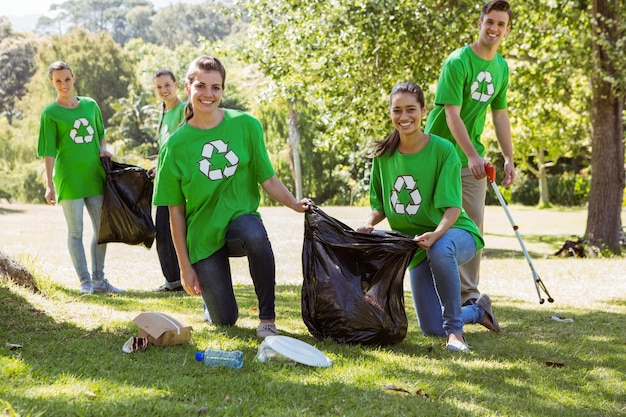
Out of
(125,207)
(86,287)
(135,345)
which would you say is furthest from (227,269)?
(86,287)

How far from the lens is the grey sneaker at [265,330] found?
413 centimetres

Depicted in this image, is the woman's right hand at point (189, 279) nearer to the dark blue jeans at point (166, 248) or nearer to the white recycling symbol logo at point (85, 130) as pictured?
the dark blue jeans at point (166, 248)

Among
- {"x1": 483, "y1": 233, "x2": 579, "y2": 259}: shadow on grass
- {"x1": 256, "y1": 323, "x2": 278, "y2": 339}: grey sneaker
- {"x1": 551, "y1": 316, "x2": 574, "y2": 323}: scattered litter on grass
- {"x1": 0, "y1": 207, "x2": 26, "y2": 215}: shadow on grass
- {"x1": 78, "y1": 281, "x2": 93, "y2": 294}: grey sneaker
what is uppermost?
{"x1": 256, "y1": 323, "x2": 278, "y2": 339}: grey sneaker

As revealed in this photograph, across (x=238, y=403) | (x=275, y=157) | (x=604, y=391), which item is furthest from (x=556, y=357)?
(x=275, y=157)

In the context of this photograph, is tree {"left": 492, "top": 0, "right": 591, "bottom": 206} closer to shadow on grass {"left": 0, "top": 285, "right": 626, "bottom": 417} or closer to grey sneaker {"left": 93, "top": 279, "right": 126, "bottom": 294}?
grey sneaker {"left": 93, "top": 279, "right": 126, "bottom": 294}

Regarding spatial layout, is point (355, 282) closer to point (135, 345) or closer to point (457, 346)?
point (457, 346)

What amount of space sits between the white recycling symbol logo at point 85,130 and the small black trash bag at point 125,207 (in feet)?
0.67

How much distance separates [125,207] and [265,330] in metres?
2.24

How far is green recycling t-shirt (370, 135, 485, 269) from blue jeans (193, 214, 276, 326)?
30.4 inches

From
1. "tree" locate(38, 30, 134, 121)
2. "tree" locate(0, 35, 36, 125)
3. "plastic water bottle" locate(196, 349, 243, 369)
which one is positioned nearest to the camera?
"plastic water bottle" locate(196, 349, 243, 369)

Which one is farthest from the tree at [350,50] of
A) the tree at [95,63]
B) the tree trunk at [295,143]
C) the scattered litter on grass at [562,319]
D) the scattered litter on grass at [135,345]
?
the tree at [95,63]

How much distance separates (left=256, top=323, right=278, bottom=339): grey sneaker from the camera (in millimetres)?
4133

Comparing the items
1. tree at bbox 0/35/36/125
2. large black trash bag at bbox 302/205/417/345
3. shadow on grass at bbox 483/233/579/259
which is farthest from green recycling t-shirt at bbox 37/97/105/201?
tree at bbox 0/35/36/125

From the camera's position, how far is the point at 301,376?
3.37 meters
